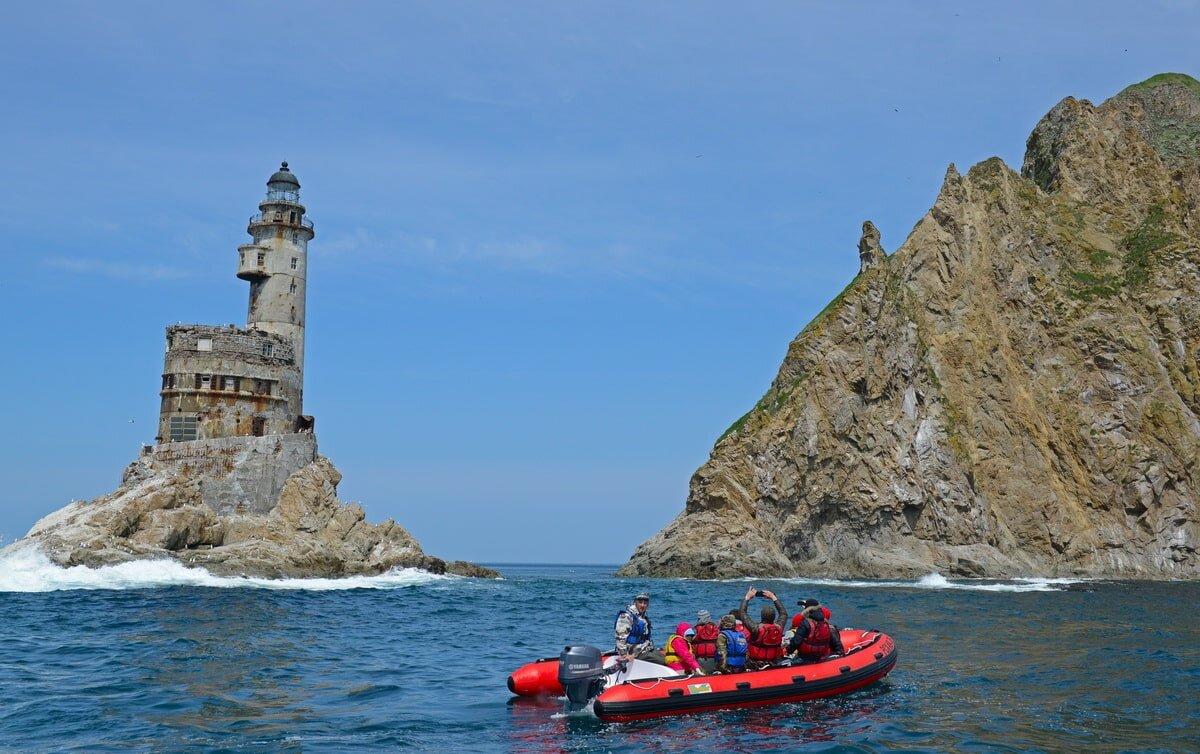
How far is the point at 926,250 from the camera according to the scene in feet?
275

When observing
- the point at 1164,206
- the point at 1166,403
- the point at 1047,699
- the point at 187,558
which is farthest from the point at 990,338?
the point at 1047,699

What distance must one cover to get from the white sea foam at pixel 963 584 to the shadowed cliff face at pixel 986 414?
3.44m

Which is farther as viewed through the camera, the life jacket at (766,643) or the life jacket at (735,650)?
the life jacket at (766,643)

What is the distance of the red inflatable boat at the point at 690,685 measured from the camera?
18328mm

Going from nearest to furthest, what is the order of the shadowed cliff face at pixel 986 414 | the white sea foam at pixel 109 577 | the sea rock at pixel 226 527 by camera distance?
the white sea foam at pixel 109 577 < the sea rock at pixel 226 527 < the shadowed cliff face at pixel 986 414

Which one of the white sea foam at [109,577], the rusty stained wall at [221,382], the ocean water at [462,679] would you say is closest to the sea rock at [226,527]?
the white sea foam at [109,577]

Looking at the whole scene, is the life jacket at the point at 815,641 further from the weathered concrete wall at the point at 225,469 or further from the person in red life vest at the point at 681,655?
the weathered concrete wall at the point at 225,469

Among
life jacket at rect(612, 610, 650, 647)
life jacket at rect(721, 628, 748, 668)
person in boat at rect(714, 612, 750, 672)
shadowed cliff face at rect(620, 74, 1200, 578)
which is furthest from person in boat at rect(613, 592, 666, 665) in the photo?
shadowed cliff face at rect(620, 74, 1200, 578)

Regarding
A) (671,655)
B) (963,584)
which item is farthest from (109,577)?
(963,584)

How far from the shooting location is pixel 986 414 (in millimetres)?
79250

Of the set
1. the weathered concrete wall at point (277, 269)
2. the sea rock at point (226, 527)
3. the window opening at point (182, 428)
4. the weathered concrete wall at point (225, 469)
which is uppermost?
the weathered concrete wall at point (277, 269)

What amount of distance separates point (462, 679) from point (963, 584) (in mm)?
47429

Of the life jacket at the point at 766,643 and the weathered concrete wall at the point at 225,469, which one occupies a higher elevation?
the weathered concrete wall at the point at 225,469

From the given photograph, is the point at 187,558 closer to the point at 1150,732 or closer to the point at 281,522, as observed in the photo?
the point at 281,522
